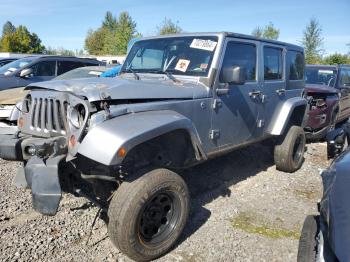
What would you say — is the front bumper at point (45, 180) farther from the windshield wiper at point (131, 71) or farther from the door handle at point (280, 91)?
the door handle at point (280, 91)

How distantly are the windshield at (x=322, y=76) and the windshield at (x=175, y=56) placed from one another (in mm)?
5452

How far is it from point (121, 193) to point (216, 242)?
1.19m

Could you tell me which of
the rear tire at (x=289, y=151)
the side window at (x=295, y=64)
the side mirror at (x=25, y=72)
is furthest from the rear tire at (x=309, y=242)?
the side mirror at (x=25, y=72)

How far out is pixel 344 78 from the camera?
920 cm

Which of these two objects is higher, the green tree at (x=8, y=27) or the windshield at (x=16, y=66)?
the green tree at (x=8, y=27)

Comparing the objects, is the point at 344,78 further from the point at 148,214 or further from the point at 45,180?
the point at 45,180

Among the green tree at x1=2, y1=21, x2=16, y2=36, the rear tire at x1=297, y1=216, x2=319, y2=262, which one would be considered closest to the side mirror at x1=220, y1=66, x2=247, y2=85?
the rear tire at x1=297, y1=216, x2=319, y2=262

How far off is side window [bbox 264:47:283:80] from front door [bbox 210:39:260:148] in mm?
307

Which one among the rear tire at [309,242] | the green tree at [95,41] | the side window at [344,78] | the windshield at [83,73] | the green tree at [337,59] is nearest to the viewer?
the rear tire at [309,242]

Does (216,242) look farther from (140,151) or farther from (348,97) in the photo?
(348,97)

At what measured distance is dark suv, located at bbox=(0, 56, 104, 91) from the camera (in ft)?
28.6

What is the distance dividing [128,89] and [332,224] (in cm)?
206

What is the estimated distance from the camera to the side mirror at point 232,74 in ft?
12.8

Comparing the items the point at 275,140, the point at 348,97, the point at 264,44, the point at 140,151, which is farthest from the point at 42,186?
the point at 348,97
